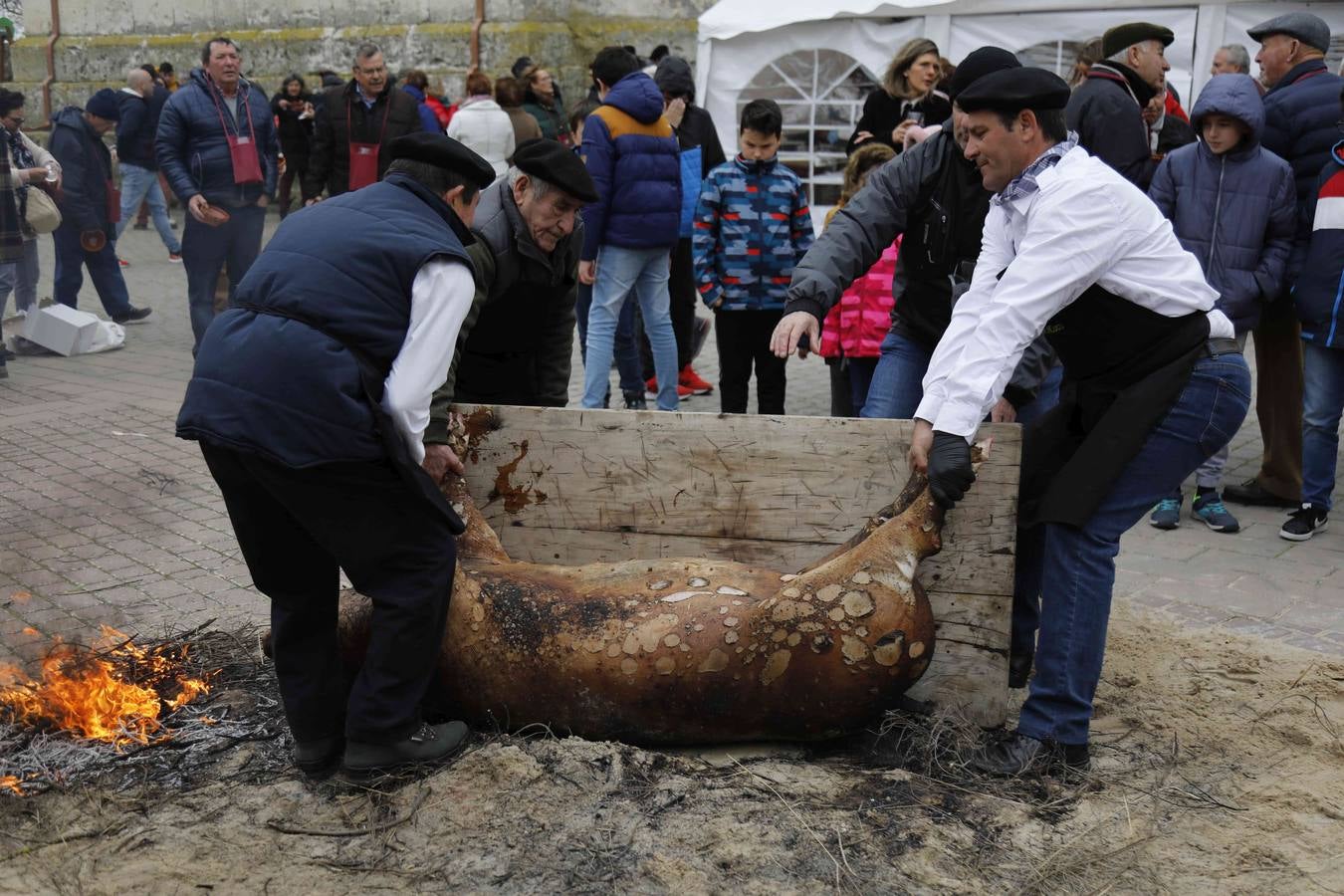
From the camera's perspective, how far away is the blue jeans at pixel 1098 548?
11.6ft

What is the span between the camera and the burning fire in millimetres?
3865

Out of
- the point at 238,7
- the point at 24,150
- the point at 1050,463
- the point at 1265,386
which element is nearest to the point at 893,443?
the point at 1050,463

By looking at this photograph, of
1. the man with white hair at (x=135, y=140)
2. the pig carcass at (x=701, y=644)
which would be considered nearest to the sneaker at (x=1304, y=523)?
the pig carcass at (x=701, y=644)

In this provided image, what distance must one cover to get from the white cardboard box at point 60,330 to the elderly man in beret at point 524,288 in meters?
6.62

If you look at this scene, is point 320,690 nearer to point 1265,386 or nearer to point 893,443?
point 893,443

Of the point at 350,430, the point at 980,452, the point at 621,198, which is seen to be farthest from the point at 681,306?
the point at 350,430

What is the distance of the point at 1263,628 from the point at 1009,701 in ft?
4.34

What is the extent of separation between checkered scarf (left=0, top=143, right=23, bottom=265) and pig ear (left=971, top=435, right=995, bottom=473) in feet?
27.6

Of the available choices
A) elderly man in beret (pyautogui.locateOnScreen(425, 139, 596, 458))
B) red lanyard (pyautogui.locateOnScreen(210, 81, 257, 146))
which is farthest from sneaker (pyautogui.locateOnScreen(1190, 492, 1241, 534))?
red lanyard (pyautogui.locateOnScreen(210, 81, 257, 146))

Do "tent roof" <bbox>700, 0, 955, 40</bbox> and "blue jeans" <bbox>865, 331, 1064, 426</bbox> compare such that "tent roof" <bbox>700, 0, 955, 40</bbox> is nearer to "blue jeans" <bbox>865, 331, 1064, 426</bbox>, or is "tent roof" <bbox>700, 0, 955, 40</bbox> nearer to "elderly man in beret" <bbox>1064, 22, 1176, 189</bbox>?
"elderly man in beret" <bbox>1064, 22, 1176, 189</bbox>

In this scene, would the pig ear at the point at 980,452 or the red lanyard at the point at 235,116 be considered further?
the red lanyard at the point at 235,116

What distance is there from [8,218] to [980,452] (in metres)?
8.50

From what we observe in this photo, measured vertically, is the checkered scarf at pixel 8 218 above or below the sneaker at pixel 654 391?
above

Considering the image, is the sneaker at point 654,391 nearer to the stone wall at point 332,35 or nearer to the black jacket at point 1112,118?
A: the black jacket at point 1112,118
